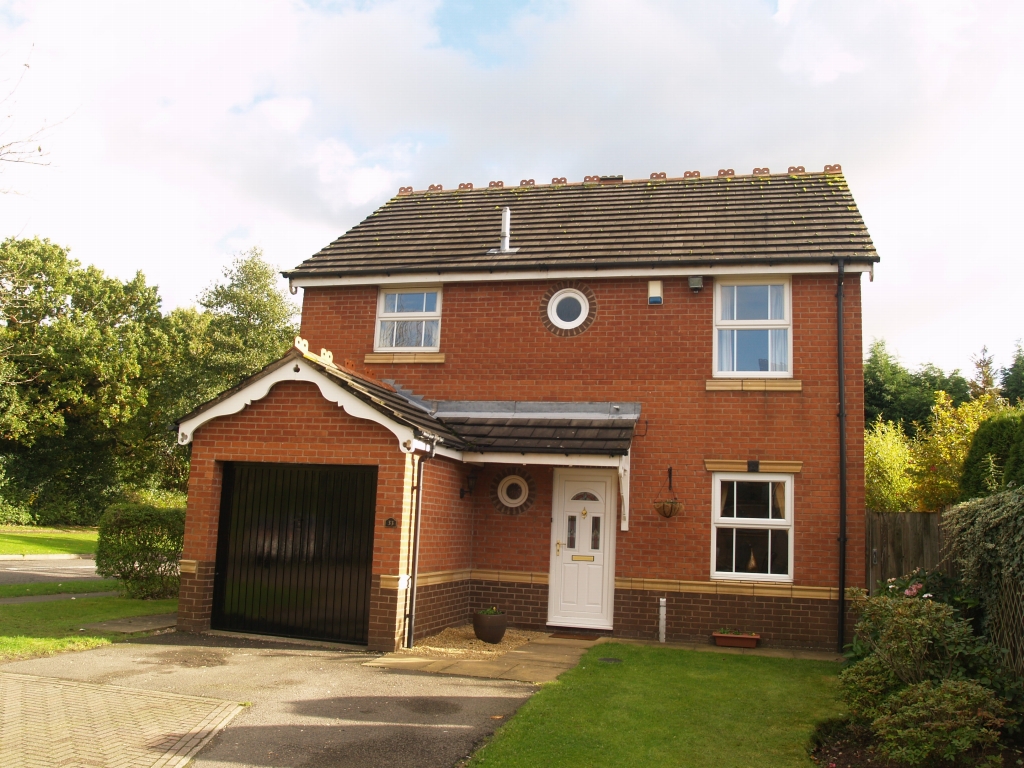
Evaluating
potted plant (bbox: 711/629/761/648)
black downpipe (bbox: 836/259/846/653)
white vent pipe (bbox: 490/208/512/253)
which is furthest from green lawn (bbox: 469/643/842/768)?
white vent pipe (bbox: 490/208/512/253)

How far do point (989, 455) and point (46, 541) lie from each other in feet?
87.3

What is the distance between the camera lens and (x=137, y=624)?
10.4 meters

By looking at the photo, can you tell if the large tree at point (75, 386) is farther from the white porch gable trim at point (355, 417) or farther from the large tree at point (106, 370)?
the white porch gable trim at point (355, 417)

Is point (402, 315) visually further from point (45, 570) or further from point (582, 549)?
point (45, 570)

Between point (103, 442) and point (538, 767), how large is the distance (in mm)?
32742

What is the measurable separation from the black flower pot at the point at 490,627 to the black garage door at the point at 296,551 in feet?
5.12

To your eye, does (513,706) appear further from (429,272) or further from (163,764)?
(429,272)

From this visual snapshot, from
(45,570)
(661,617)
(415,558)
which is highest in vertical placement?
(415,558)

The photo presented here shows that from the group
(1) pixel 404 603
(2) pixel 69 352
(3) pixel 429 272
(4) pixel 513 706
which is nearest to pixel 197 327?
(2) pixel 69 352

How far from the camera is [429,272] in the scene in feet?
42.3

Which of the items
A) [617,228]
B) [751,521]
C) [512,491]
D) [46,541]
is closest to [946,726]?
[751,521]

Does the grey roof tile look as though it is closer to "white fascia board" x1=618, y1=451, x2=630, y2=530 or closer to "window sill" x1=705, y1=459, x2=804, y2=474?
"window sill" x1=705, y1=459, x2=804, y2=474

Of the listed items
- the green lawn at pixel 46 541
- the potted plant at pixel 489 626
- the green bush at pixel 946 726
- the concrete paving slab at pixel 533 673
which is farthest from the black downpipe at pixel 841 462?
the green lawn at pixel 46 541

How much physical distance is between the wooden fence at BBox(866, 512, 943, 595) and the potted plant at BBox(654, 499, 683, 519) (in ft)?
8.44
